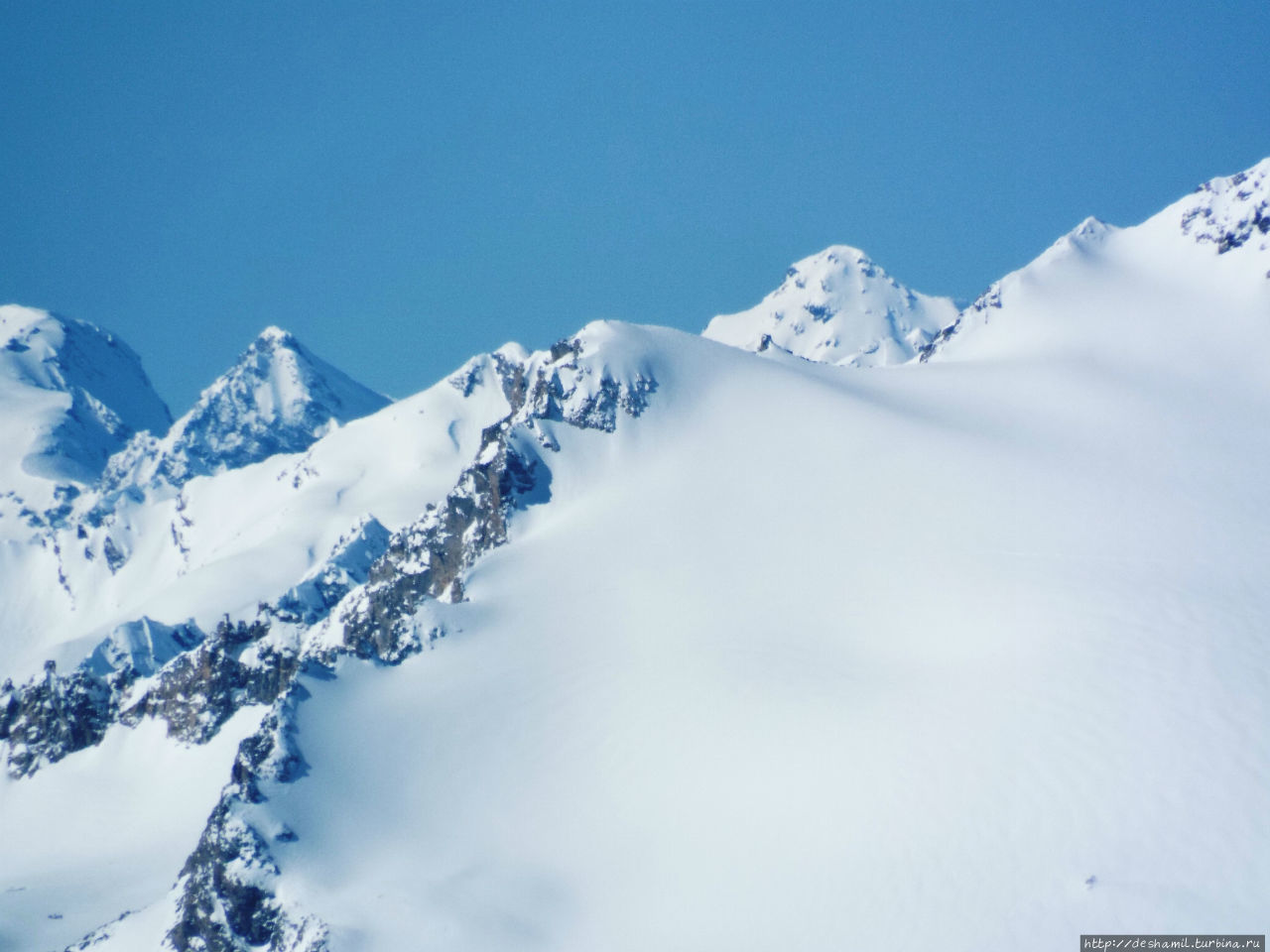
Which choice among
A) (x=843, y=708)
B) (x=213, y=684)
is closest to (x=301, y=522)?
(x=213, y=684)

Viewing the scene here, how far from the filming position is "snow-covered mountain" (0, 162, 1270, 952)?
53062 mm

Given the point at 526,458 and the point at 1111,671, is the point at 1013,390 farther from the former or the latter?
the point at 1111,671

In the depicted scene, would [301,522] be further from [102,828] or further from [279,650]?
[102,828]

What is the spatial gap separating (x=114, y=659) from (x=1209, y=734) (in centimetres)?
11270

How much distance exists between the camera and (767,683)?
68625mm

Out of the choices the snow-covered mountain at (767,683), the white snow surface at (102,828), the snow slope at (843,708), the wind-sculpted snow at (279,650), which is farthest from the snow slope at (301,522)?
the snow slope at (843,708)

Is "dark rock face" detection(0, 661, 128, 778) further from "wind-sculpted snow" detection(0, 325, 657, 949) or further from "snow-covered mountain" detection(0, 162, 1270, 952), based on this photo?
"snow-covered mountain" detection(0, 162, 1270, 952)

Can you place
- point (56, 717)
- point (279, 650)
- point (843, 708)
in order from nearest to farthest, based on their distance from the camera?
point (843, 708), point (279, 650), point (56, 717)

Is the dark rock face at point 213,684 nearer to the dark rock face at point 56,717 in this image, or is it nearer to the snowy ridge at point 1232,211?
the dark rock face at point 56,717

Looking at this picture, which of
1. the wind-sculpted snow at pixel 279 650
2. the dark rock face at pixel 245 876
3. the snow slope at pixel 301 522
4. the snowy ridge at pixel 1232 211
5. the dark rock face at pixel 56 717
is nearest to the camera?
the dark rock face at pixel 245 876

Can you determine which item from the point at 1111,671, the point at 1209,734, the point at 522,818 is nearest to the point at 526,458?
the point at 522,818

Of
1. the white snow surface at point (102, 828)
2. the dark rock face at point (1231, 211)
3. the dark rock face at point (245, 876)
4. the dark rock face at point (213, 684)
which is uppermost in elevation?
the dark rock face at point (1231, 211)

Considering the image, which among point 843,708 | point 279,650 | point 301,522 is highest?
point 301,522

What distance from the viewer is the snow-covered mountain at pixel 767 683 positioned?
174 feet
